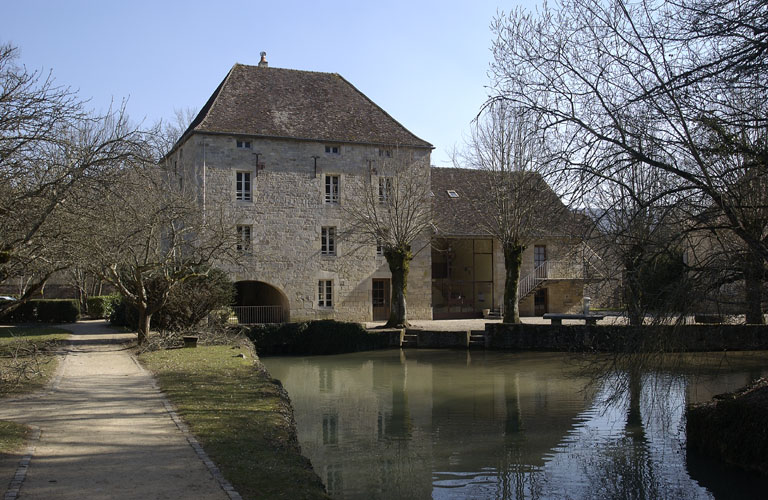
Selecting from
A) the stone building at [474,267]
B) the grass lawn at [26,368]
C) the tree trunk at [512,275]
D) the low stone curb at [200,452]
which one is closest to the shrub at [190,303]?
the grass lawn at [26,368]

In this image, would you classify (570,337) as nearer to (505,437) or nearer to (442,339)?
(442,339)

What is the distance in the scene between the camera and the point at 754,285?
723 centimetres

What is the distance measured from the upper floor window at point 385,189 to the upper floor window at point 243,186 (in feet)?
15.8

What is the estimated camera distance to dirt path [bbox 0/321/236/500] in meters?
5.34

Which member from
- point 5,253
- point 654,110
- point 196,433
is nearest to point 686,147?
point 654,110

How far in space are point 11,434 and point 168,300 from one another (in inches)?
424

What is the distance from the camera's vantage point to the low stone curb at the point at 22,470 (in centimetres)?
509

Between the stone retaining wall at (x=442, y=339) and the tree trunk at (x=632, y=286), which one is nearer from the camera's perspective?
the tree trunk at (x=632, y=286)

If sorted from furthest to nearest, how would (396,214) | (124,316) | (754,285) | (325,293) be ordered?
(325,293) < (396,214) < (124,316) < (754,285)

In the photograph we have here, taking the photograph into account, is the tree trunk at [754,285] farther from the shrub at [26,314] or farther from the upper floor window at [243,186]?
the shrub at [26,314]

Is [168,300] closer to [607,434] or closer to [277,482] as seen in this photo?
[607,434]

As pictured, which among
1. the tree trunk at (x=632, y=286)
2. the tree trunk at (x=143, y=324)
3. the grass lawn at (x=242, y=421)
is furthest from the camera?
the tree trunk at (x=143, y=324)

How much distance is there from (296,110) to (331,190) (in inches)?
131

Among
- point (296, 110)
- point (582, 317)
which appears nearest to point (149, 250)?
point (296, 110)
